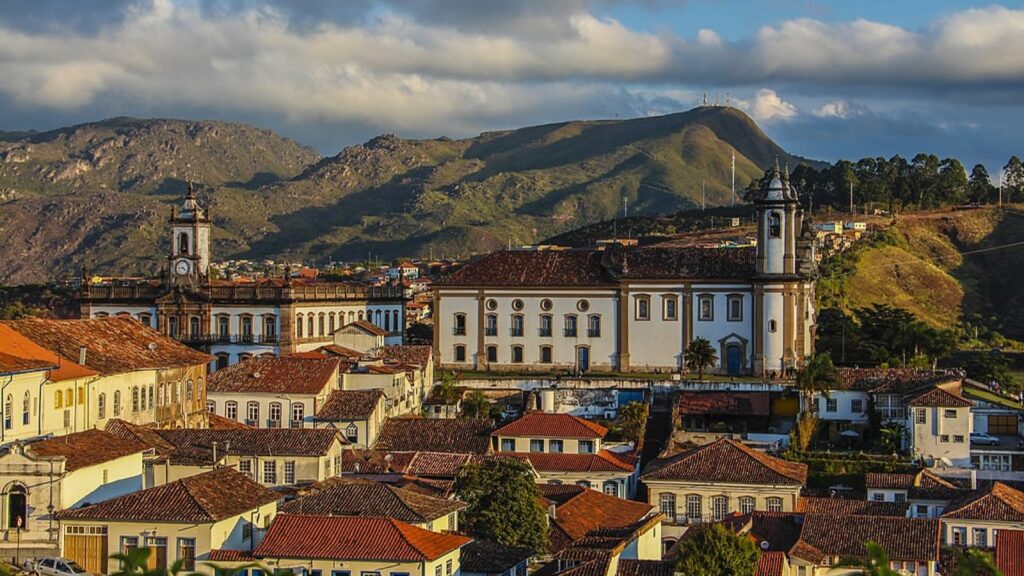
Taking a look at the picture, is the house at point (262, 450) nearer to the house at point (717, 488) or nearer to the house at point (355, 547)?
the house at point (717, 488)

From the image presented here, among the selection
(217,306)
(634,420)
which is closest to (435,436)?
(634,420)

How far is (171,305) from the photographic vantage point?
80375 millimetres

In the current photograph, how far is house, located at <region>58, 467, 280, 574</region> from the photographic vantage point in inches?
1446

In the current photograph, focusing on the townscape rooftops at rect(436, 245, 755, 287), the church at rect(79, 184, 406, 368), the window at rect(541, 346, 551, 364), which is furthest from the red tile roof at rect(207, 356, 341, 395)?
the townscape rooftops at rect(436, 245, 755, 287)

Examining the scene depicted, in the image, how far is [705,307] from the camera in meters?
75.8

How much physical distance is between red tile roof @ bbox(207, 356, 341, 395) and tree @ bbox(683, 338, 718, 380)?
17.1 metres

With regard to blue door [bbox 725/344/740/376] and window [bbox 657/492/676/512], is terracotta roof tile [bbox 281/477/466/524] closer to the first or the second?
window [bbox 657/492/676/512]

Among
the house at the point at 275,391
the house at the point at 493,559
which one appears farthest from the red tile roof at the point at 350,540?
the house at the point at 275,391

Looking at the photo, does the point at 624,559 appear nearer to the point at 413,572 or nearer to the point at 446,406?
the point at 413,572

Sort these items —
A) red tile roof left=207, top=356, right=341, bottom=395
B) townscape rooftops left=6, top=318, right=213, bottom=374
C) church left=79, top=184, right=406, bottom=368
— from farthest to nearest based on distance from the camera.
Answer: church left=79, top=184, right=406, bottom=368 < red tile roof left=207, top=356, right=341, bottom=395 < townscape rooftops left=6, top=318, right=213, bottom=374

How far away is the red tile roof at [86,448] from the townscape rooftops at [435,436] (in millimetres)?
13776

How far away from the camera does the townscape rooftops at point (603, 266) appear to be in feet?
250

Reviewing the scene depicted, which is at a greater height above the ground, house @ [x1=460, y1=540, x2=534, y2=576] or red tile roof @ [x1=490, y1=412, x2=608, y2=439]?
red tile roof @ [x1=490, y1=412, x2=608, y2=439]

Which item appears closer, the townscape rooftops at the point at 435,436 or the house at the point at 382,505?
the house at the point at 382,505
